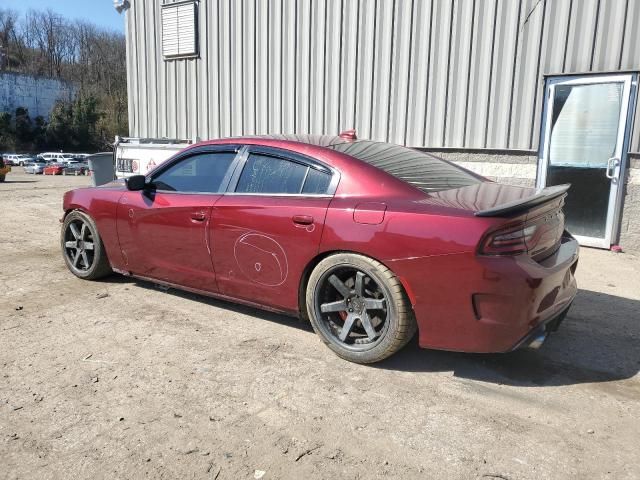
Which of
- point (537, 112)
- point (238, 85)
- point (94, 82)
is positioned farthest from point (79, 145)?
point (537, 112)

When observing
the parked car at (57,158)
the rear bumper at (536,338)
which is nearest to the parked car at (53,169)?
the parked car at (57,158)

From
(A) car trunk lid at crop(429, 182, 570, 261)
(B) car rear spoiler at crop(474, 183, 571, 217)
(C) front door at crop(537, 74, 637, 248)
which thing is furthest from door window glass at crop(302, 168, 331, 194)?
(C) front door at crop(537, 74, 637, 248)

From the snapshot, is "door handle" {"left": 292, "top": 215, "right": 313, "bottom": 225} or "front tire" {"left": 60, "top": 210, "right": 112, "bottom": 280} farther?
"front tire" {"left": 60, "top": 210, "right": 112, "bottom": 280}

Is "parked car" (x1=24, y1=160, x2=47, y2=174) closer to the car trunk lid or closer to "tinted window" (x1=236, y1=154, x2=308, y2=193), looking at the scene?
"tinted window" (x1=236, y1=154, x2=308, y2=193)

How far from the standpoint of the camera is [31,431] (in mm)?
2680

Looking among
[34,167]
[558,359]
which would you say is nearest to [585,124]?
[558,359]

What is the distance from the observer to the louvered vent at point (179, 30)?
1056 cm

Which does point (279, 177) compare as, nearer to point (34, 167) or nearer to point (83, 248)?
point (83, 248)

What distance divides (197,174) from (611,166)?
17.5ft

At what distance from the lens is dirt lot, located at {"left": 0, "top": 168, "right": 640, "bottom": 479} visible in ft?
8.00

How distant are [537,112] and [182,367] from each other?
6.12 meters

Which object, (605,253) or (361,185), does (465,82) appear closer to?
(605,253)

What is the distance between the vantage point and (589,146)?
7.07 metres

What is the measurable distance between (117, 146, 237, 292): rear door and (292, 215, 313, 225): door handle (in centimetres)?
80
